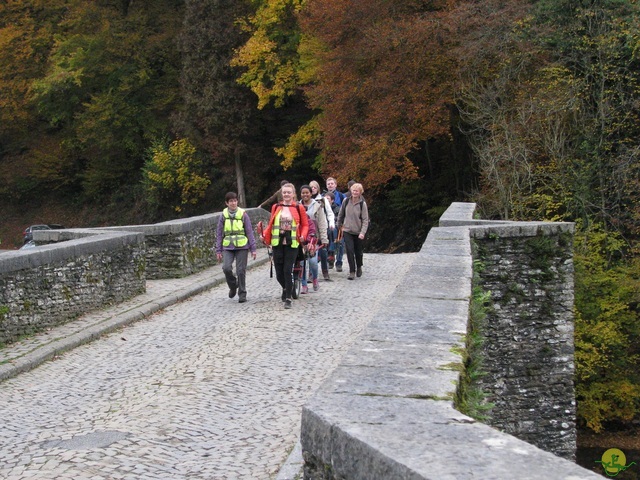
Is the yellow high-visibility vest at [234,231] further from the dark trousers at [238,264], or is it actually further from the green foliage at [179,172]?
the green foliage at [179,172]

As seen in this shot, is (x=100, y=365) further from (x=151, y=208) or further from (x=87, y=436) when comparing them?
(x=151, y=208)

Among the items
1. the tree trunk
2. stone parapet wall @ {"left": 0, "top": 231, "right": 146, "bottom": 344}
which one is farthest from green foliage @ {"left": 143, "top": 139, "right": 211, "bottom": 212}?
stone parapet wall @ {"left": 0, "top": 231, "right": 146, "bottom": 344}

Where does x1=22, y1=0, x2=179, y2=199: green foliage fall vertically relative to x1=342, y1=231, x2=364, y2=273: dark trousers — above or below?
above

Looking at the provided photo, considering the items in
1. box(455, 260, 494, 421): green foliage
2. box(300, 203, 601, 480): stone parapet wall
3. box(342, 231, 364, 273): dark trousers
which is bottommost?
box(342, 231, 364, 273): dark trousers

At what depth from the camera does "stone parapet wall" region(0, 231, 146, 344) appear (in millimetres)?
10711

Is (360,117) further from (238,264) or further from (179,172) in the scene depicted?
(238,264)

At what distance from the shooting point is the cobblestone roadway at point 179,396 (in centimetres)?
623

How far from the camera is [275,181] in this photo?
141ft

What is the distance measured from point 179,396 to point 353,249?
939 cm

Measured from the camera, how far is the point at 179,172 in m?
43.9

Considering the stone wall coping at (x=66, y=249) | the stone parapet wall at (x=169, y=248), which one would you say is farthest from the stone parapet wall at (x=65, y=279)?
the stone parapet wall at (x=169, y=248)

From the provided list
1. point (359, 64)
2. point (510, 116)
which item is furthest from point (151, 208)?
point (510, 116)

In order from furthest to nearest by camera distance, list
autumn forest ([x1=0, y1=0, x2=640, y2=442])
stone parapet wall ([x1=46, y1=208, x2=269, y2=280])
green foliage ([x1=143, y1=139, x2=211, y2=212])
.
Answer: green foliage ([x1=143, y1=139, x2=211, y2=212]), autumn forest ([x1=0, y1=0, x2=640, y2=442]), stone parapet wall ([x1=46, y1=208, x2=269, y2=280])

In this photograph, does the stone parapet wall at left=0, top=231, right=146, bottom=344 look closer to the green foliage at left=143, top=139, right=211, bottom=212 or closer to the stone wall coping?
the stone wall coping
